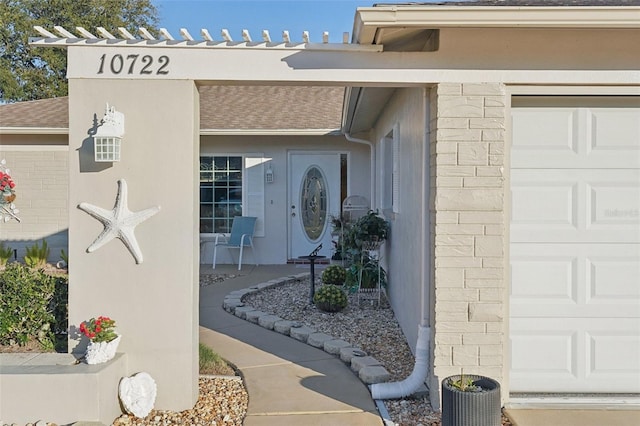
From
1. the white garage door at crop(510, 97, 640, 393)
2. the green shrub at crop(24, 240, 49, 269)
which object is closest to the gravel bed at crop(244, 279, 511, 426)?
the white garage door at crop(510, 97, 640, 393)

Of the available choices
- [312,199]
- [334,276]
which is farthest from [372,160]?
[334,276]

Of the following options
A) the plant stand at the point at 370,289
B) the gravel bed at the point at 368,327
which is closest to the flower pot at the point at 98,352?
the gravel bed at the point at 368,327

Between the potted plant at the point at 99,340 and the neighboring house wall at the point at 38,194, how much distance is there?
7805 millimetres

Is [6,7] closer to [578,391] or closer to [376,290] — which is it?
[376,290]

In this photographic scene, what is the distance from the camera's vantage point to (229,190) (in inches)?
422

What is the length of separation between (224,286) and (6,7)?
1967 centimetres

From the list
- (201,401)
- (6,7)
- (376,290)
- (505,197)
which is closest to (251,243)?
(376,290)

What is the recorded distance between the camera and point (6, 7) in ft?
70.5

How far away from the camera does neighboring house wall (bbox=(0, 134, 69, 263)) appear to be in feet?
34.6

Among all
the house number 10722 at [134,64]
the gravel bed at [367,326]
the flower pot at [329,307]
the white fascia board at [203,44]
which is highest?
the white fascia board at [203,44]

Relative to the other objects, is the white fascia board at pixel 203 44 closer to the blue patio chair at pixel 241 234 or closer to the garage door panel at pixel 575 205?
the garage door panel at pixel 575 205

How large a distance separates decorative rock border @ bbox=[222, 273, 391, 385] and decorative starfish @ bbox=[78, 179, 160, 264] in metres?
2.03

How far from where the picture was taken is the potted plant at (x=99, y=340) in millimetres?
3523

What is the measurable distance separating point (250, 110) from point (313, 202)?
257 centimetres
